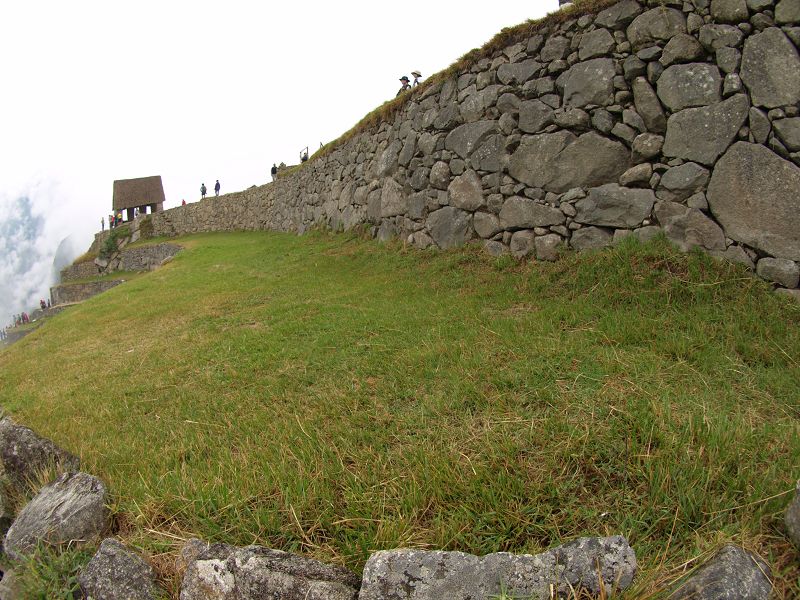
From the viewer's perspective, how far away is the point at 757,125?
425 centimetres

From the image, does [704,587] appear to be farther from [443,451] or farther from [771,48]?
[771,48]

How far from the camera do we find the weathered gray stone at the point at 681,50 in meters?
4.63

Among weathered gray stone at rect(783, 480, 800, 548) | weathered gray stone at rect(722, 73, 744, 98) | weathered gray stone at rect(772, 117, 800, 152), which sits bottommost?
weathered gray stone at rect(783, 480, 800, 548)

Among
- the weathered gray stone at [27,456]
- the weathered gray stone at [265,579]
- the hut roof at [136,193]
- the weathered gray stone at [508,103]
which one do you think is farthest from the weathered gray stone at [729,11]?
the hut roof at [136,193]

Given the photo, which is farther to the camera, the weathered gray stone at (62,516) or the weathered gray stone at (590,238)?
the weathered gray stone at (590,238)

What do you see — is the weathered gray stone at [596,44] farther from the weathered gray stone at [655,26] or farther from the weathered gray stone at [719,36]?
the weathered gray stone at [719,36]

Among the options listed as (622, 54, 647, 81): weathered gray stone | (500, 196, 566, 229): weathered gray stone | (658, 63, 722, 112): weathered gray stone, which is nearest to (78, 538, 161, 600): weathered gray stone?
(500, 196, 566, 229): weathered gray stone

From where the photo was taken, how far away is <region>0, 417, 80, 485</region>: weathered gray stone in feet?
10.2

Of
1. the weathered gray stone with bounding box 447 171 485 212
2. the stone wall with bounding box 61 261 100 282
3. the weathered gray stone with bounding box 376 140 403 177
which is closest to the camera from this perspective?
the weathered gray stone with bounding box 447 171 485 212

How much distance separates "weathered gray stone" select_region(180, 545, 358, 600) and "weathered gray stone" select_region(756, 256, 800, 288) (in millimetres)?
4266

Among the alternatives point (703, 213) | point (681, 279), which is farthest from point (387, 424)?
point (703, 213)

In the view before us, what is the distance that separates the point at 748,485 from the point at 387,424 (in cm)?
185

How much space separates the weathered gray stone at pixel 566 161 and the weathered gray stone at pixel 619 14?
1.18 meters

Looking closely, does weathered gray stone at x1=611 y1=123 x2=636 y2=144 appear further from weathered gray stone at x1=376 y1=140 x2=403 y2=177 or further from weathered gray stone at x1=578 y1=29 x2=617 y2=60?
weathered gray stone at x1=376 y1=140 x2=403 y2=177
